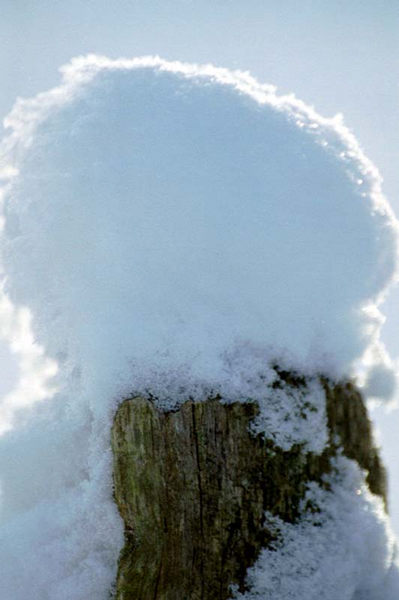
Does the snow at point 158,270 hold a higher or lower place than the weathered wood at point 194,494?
higher

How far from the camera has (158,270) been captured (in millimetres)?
2670

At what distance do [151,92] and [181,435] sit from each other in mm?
1778

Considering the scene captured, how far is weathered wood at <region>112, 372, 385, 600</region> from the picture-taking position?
2408mm

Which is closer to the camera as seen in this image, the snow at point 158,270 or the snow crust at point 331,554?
the snow crust at point 331,554

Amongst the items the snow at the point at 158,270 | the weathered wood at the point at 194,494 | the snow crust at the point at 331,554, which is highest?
the snow at the point at 158,270

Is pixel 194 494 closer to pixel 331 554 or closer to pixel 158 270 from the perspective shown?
pixel 331 554

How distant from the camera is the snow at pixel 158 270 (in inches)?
100

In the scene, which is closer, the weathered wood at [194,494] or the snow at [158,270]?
the weathered wood at [194,494]

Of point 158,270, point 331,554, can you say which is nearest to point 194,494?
point 331,554

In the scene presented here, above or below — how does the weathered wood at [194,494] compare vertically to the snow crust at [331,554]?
above

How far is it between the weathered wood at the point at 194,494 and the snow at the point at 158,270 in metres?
0.10

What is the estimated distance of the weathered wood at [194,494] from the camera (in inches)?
94.8

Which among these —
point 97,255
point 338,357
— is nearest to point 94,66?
point 97,255

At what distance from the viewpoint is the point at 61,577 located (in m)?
2.54
